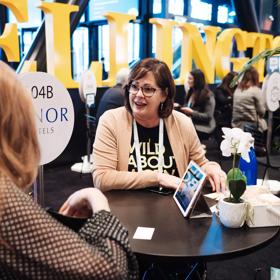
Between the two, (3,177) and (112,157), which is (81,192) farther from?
(112,157)

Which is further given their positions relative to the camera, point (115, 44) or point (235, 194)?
point (115, 44)

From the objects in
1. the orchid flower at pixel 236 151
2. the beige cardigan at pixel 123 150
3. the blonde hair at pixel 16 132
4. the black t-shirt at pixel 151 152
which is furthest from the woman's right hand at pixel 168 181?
the blonde hair at pixel 16 132

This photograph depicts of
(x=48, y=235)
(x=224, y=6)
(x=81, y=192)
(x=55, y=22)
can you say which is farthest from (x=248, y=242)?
(x=224, y=6)

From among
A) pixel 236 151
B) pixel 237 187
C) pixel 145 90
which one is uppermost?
pixel 145 90

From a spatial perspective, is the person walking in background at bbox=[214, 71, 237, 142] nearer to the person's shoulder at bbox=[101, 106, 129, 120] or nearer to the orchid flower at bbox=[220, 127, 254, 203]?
the person's shoulder at bbox=[101, 106, 129, 120]

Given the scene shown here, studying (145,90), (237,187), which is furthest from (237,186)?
(145,90)

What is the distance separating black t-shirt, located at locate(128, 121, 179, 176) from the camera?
75.9 inches

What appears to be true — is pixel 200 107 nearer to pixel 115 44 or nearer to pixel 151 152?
pixel 115 44

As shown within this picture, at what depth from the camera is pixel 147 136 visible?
6.48ft

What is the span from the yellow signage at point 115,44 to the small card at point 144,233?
3457mm

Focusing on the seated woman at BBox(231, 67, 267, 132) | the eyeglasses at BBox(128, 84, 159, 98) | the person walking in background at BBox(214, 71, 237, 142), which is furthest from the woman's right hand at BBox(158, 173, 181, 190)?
the person walking in background at BBox(214, 71, 237, 142)

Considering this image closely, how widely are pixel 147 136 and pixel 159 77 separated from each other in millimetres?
321

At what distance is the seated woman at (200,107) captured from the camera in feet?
15.7

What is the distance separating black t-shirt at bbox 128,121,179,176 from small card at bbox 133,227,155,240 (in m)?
0.58
